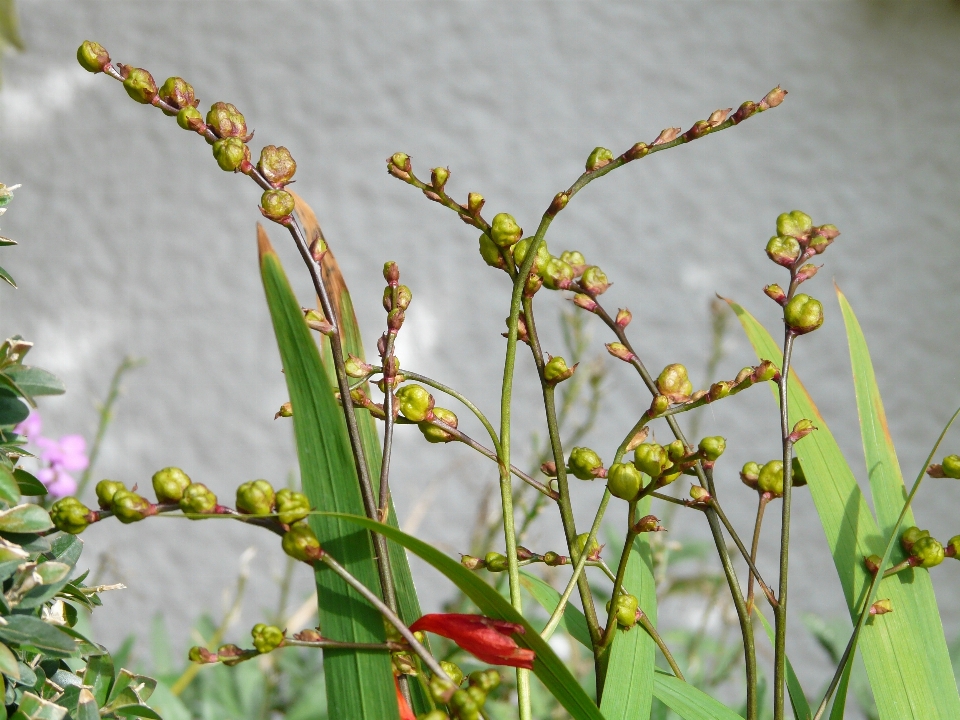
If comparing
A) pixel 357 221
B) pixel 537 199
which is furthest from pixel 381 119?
pixel 537 199

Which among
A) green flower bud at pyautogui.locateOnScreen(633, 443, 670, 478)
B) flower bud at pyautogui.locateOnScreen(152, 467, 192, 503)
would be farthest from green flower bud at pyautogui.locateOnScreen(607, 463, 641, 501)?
flower bud at pyautogui.locateOnScreen(152, 467, 192, 503)

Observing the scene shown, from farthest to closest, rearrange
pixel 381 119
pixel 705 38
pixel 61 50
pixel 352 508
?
pixel 61 50 → pixel 381 119 → pixel 705 38 → pixel 352 508

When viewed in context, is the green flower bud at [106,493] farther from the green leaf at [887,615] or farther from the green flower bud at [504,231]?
the green leaf at [887,615]

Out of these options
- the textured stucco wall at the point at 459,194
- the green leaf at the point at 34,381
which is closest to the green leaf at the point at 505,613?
the green leaf at the point at 34,381

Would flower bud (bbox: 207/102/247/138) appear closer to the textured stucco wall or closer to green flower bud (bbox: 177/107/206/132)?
green flower bud (bbox: 177/107/206/132)

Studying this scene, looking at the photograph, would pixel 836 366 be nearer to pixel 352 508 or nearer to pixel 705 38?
pixel 705 38

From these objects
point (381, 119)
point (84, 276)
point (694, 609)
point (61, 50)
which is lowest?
point (694, 609)
